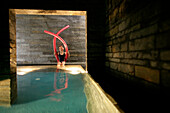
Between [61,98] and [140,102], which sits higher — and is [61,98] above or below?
below

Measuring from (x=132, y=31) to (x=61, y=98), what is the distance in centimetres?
246

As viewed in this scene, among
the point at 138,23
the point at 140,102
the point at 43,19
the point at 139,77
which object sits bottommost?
the point at 140,102

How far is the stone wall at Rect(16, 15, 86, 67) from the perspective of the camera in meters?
9.37

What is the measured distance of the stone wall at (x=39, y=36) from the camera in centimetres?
937

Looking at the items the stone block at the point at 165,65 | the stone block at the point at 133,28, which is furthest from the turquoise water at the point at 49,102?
the stone block at the point at 133,28

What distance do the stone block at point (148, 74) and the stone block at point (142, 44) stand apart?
425 mm

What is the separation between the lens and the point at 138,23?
2406 mm

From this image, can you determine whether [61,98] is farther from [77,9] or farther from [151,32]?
[77,9]

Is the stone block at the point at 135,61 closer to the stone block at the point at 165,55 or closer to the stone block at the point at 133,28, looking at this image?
the stone block at the point at 165,55

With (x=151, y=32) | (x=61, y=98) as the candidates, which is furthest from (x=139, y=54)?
(x=61, y=98)

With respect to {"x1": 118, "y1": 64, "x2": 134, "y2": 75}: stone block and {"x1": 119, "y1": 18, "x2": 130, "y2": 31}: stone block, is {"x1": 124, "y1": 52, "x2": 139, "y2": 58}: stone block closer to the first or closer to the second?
{"x1": 118, "y1": 64, "x2": 134, "y2": 75}: stone block

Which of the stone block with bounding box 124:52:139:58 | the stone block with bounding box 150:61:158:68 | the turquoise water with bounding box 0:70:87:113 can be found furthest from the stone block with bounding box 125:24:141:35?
the turquoise water with bounding box 0:70:87:113

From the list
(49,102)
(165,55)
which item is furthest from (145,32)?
(49,102)

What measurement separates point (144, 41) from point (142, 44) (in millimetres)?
83
